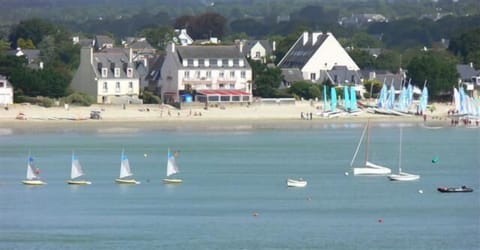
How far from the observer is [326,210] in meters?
42.6

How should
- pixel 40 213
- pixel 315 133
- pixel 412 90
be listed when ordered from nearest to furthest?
pixel 40 213 < pixel 315 133 < pixel 412 90

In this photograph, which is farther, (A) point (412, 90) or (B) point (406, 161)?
(A) point (412, 90)

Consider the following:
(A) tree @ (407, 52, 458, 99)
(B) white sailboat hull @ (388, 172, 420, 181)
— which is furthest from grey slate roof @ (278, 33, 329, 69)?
(B) white sailboat hull @ (388, 172, 420, 181)

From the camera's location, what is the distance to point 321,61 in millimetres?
95000

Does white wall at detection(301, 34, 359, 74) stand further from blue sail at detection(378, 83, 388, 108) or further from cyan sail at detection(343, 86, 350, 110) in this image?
cyan sail at detection(343, 86, 350, 110)

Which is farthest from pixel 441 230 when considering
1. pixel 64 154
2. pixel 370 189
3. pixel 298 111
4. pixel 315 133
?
pixel 298 111

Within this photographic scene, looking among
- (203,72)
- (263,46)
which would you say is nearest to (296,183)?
(203,72)

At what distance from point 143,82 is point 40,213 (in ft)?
155

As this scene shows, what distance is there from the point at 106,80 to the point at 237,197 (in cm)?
3734

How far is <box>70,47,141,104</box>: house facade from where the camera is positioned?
81.8 meters

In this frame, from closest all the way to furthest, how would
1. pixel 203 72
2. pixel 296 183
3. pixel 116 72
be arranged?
pixel 296 183 < pixel 116 72 < pixel 203 72

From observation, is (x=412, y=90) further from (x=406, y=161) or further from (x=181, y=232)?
(x=181, y=232)

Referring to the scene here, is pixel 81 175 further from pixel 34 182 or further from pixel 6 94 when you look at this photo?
pixel 6 94

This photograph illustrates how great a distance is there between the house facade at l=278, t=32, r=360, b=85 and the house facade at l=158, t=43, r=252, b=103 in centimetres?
704
